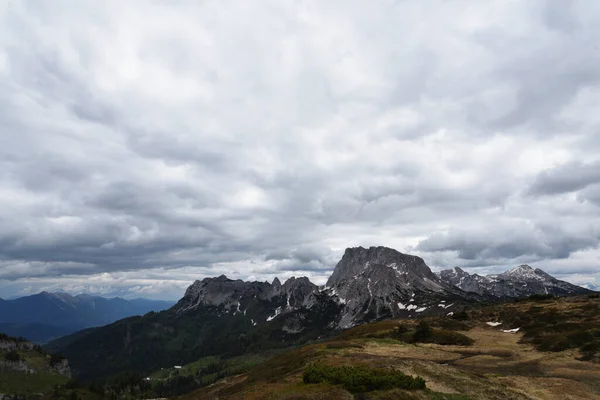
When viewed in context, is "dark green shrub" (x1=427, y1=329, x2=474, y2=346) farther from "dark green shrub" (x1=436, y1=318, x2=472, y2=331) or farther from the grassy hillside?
"dark green shrub" (x1=436, y1=318, x2=472, y2=331)

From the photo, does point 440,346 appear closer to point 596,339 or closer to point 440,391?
point 596,339

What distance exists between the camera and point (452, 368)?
43.6 meters

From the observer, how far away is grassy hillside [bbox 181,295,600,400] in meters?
33.1

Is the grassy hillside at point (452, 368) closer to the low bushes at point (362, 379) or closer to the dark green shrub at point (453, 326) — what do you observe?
the low bushes at point (362, 379)

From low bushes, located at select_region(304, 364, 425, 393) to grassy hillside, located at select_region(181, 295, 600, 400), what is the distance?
0.10 metres

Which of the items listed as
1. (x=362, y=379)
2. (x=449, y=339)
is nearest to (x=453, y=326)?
(x=449, y=339)

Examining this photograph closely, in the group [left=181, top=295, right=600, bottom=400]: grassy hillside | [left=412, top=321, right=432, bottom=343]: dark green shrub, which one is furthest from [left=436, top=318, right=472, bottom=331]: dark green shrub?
[left=412, top=321, right=432, bottom=343]: dark green shrub

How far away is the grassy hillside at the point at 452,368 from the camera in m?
33.1

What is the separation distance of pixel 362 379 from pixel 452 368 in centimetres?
1712

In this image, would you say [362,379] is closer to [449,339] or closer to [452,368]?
[452,368]

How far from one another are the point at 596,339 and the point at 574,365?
18150mm

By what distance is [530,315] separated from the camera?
107000 mm


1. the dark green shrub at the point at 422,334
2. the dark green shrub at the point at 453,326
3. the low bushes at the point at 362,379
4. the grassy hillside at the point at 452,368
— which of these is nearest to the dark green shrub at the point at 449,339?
the grassy hillside at the point at 452,368

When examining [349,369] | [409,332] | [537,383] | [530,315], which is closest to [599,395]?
[537,383]
